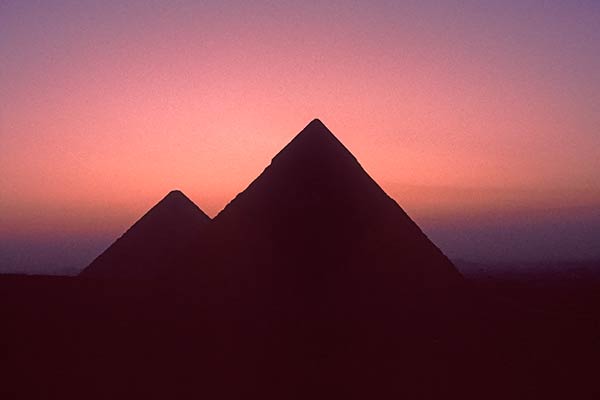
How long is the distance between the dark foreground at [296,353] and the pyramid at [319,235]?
375mm

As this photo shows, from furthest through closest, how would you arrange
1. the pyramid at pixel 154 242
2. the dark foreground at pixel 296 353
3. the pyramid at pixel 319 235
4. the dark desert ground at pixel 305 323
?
the pyramid at pixel 154 242 < the pyramid at pixel 319 235 < the dark desert ground at pixel 305 323 < the dark foreground at pixel 296 353

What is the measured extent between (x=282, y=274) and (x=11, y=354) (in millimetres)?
5075

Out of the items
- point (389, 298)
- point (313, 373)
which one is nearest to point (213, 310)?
point (313, 373)

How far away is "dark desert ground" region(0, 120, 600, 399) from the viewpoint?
33.7 feet

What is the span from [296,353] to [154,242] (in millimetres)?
8662

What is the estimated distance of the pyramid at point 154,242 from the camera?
17516 mm

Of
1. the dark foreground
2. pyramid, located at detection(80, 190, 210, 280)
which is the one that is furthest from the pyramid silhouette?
pyramid, located at detection(80, 190, 210, 280)

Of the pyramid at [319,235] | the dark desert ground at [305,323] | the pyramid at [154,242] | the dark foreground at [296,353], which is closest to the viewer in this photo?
the dark foreground at [296,353]

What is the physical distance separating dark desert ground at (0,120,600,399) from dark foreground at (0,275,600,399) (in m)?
0.03

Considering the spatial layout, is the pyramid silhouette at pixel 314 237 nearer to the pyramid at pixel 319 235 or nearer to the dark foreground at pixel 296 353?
the pyramid at pixel 319 235

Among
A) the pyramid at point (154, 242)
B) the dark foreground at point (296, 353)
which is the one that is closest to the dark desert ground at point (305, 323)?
the dark foreground at point (296, 353)

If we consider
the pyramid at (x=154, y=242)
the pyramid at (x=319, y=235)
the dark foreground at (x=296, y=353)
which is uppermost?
the pyramid at (x=154, y=242)

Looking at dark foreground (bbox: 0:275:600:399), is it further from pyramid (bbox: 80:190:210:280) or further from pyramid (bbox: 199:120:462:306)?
pyramid (bbox: 80:190:210:280)

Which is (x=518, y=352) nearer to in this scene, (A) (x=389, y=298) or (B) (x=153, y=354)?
(A) (x=389, y=298)
